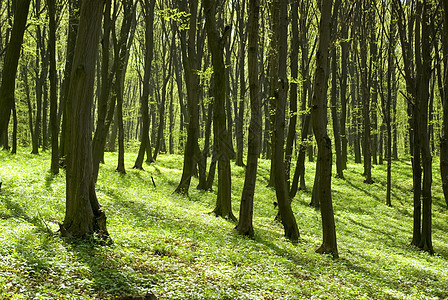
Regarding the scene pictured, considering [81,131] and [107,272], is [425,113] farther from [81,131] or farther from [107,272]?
[107,272]

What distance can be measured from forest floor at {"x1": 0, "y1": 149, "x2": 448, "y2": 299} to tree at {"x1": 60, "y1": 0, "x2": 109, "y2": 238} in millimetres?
449

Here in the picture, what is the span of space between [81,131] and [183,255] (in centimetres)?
322

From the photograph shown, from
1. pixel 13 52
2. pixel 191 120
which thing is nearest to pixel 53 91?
pixel 191 120

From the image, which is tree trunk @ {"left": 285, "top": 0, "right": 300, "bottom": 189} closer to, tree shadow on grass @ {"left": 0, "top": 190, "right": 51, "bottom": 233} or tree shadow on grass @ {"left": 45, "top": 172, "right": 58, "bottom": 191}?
tree shadow on grass @ {"left": 45, "top": 172, "right": 58, "bottom": 191}

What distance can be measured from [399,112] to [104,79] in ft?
112

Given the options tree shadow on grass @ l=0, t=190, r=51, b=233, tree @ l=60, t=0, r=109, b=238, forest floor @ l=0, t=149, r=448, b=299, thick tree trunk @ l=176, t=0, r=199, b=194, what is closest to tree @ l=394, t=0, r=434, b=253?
forest floor @ l=0, t=149, r=448, b=299

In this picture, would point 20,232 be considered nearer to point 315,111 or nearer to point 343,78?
point 315,111

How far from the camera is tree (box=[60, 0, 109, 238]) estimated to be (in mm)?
7121

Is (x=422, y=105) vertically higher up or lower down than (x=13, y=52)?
lower down

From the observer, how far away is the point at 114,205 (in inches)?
450

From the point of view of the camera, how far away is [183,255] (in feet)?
24.9

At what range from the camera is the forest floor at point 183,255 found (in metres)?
5.68

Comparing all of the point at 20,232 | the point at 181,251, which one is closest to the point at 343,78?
the point at 181,251

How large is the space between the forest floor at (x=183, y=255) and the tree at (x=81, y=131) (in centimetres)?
45
